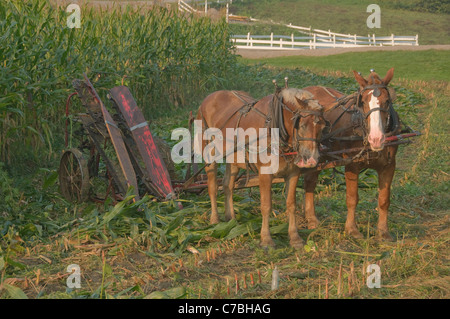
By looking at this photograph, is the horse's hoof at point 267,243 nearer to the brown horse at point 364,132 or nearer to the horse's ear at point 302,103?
the brown horse at point 364,132

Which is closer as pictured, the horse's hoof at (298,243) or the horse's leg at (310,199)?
the horse's hoof at (298,243)

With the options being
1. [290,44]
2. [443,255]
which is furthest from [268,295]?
[290,44]

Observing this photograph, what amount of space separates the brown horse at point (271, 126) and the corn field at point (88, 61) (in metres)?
2.65

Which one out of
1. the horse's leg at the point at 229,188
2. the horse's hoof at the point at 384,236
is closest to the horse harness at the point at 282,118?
the horse's leg at the point at 229,188

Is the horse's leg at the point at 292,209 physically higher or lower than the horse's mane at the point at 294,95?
lower

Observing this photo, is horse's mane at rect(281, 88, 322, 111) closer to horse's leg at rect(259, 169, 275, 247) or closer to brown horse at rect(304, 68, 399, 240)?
brown horse at rect(304, 68, 399, 240)

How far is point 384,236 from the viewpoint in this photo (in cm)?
813

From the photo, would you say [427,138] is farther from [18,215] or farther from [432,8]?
[432,8]

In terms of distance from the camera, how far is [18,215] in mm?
8469

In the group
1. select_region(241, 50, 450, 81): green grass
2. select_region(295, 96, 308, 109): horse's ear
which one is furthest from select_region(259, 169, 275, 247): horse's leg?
select_region(241, 50, 450, 81): green grass

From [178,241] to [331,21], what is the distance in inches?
1981

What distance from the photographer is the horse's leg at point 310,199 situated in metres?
8.61

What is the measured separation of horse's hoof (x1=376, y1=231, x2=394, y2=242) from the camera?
8078 millimetres

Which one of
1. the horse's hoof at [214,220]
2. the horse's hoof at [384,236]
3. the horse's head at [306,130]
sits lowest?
the horse's hoof at [384,236]
